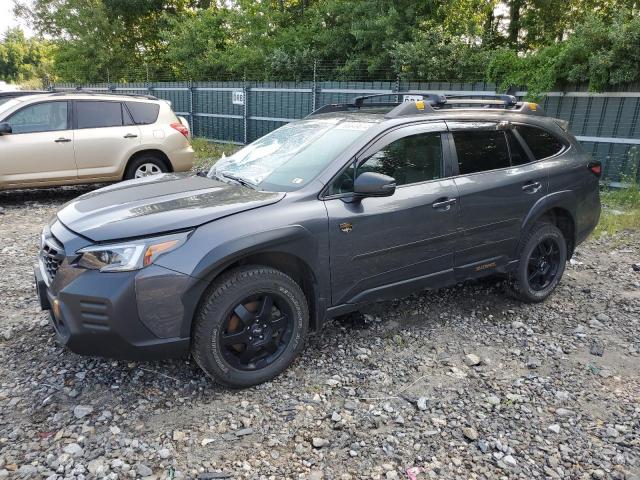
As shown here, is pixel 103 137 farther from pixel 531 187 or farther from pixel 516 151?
pixel 531 187

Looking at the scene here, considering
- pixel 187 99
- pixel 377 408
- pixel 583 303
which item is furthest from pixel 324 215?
pixel 187 99

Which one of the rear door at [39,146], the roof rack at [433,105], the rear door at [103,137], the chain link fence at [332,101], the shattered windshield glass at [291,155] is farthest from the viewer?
the chain link fence at [332,101]

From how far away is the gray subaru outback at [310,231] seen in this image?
2.72m

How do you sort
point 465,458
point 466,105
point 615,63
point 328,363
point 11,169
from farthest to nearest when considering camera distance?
point 615,63 < point 11,169 < point 466,105 < point 328,363 < point 465,458

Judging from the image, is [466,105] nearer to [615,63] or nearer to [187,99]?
[615,63]

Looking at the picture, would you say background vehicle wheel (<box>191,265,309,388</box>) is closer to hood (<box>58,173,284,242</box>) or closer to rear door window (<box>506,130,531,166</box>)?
hood (<box>58,173,284,242</box>)

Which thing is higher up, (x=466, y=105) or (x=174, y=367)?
(x=466, y=105)

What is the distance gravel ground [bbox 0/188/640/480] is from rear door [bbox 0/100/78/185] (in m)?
3.85

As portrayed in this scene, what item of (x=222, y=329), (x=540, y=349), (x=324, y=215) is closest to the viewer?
(x=222, y=329)

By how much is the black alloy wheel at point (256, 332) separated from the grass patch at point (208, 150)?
950cm

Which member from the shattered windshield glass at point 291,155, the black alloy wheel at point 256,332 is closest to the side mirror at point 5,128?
the shattered windshield glass at point 291,155

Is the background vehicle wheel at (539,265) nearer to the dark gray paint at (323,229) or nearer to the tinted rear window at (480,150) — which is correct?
the dark gray paint at (323,229)

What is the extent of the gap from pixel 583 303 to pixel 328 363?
2547 millimetres

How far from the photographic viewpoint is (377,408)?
298 centimetres
